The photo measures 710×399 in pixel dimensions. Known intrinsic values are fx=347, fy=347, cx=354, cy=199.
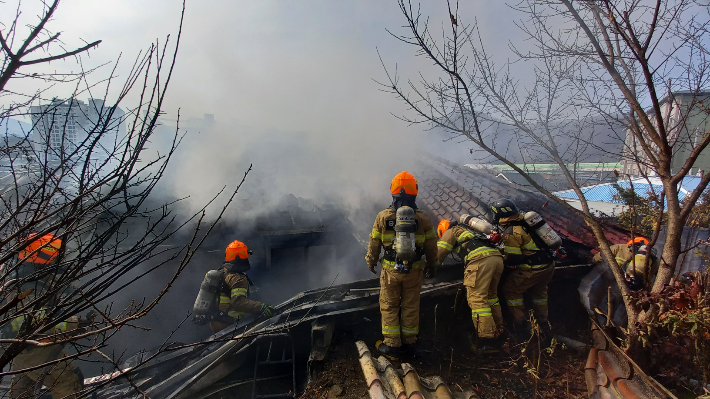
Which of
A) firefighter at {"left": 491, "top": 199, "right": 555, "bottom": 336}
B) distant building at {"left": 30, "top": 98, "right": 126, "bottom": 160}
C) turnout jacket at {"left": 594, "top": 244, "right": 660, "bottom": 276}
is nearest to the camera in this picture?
distant building at {"left": 30, "top": 98, "right": 126, "bottom": 160}

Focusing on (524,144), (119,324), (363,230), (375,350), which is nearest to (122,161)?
(119,324)

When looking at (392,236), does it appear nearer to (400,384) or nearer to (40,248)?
(400,384)

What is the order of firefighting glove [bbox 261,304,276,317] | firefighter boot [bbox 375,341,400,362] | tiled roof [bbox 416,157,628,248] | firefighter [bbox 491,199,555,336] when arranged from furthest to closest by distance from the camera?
1. tiled roof [bbox 416,157,628,248]
2. firefighting glove [bbox 261,304,276,317]
3. firefighter [bbox 491,199,555,336]
4. firefighter boot [bbox 375,341,400,362]

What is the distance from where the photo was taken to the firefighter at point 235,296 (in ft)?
16.3

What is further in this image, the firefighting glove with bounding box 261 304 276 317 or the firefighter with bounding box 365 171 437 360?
the firefighting glove with bounding box 261 304 276 317

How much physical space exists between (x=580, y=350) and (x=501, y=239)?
1.42m

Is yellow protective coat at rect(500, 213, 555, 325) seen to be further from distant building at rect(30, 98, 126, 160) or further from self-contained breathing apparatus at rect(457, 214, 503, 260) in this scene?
distant building at rect(30, 98, 126, 160)

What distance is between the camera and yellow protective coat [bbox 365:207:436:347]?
3.91m

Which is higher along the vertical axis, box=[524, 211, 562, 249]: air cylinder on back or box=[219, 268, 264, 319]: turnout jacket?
box=[524, 211, 562, 249]: air cylinder on back

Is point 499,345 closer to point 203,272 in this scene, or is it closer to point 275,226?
point 275,226

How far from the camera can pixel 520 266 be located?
423 centimetres

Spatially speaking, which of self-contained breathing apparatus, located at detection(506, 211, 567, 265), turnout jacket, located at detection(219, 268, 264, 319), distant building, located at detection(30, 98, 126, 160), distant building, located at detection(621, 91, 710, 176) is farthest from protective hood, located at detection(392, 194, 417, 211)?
distant building, located at detection(30, 98, 126, 160)

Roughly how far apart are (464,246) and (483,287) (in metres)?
0.53

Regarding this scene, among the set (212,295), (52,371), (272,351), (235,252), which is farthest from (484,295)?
(52,371)
